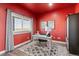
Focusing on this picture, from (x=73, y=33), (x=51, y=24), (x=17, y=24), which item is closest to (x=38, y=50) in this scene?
(x=51, y=24)

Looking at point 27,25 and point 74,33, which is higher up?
point 27,25

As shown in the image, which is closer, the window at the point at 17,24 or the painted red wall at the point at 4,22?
the painted red wall at the point at 4,22

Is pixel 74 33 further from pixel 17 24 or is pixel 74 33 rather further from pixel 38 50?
pixel 17 24

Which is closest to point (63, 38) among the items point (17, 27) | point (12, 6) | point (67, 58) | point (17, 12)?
point (67, 58)

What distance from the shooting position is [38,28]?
336cm

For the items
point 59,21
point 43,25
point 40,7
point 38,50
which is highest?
point 40,7

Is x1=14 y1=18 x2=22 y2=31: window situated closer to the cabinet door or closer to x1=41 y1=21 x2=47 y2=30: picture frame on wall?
x1=41 y1=21 x2=47 y2=30: picture frame on wall

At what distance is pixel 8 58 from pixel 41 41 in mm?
1344

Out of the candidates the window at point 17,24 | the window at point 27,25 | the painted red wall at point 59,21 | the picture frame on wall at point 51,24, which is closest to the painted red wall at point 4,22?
the window at point 27,25

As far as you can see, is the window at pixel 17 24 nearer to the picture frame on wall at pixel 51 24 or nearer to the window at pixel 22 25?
the window at pixel 22 25

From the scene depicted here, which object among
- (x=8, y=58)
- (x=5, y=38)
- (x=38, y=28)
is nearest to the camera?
(x=8, y=58)

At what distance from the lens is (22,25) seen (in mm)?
3352

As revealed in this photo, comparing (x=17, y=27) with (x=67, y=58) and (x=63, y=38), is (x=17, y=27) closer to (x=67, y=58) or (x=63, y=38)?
(x=63, y=38)

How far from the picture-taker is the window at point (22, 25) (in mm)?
3258
